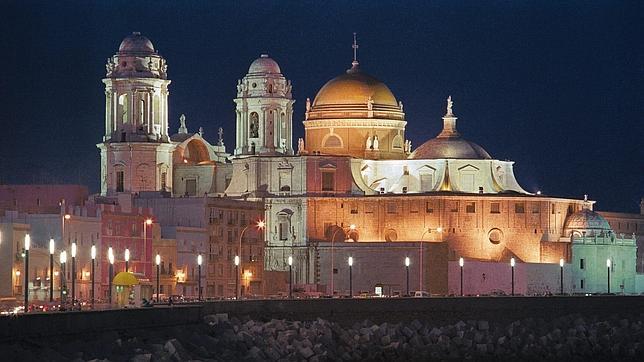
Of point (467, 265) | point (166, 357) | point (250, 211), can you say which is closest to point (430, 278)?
point (467, 265)

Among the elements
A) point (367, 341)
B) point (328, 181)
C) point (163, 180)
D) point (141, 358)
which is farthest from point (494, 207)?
point (141, 358)

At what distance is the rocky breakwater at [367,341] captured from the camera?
72844mm

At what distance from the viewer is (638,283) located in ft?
475

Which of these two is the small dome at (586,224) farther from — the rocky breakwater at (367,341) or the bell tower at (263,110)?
the rocky breakwater at (367,341)

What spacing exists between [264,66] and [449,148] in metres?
13.3

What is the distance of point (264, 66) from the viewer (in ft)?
484

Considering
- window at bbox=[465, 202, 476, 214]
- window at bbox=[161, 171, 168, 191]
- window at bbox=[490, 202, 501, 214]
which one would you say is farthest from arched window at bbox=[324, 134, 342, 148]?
window at bbox=[490, 202, 501, 214]

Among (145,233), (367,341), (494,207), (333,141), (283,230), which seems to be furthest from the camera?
(333,141)

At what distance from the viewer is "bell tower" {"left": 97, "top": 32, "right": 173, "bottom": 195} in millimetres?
140125

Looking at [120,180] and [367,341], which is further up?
[120,180]

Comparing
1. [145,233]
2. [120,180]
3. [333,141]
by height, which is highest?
[333,141]

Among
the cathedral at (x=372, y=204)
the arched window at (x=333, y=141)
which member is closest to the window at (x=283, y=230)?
the cathedral at (x=372, y=204)

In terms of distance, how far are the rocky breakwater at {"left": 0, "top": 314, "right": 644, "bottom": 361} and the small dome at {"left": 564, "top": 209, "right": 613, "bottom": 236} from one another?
32603 millimetres

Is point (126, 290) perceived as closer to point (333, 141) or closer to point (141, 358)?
point (141, 358)
